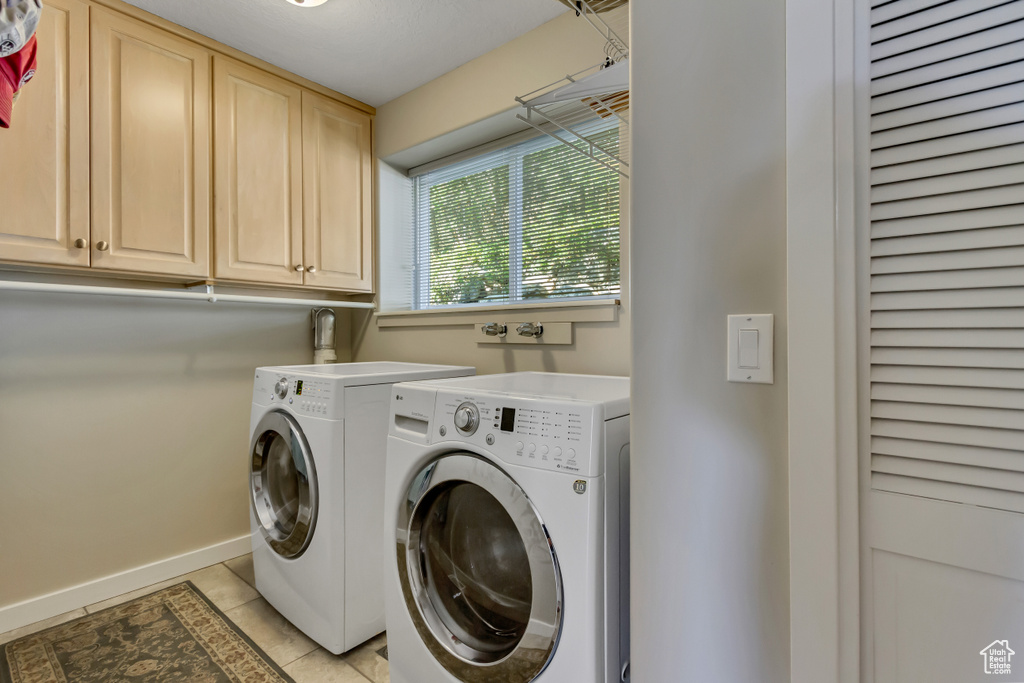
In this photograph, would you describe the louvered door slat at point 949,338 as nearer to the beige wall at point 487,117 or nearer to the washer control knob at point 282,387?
the beige wall at point 487,117

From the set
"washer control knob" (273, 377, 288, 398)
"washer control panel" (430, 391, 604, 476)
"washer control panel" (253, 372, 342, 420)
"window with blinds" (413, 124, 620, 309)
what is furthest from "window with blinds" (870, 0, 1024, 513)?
"washer control knob" (273, 377, 288, 398)

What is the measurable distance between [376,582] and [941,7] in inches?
75.4

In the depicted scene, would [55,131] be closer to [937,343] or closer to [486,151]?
[486,151]

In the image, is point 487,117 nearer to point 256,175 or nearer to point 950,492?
point 256,175

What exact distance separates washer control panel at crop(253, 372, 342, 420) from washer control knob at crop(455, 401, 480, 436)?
0.58 m

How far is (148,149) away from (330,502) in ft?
5.06

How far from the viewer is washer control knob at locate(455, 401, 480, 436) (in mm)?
1138

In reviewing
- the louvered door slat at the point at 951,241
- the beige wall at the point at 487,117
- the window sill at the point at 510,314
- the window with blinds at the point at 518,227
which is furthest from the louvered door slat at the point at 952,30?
the window with blinds at the point at 518,227

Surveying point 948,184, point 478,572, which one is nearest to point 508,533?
point 478,572

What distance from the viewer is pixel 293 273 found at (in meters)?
2.32

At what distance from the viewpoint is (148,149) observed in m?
1.88

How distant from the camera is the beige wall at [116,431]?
180cm

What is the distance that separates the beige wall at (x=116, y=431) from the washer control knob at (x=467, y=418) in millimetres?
1699

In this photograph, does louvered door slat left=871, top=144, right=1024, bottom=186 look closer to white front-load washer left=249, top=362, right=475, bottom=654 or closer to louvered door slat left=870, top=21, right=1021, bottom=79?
louvered door slat left=870, top=21, right=1021, bottom=79
